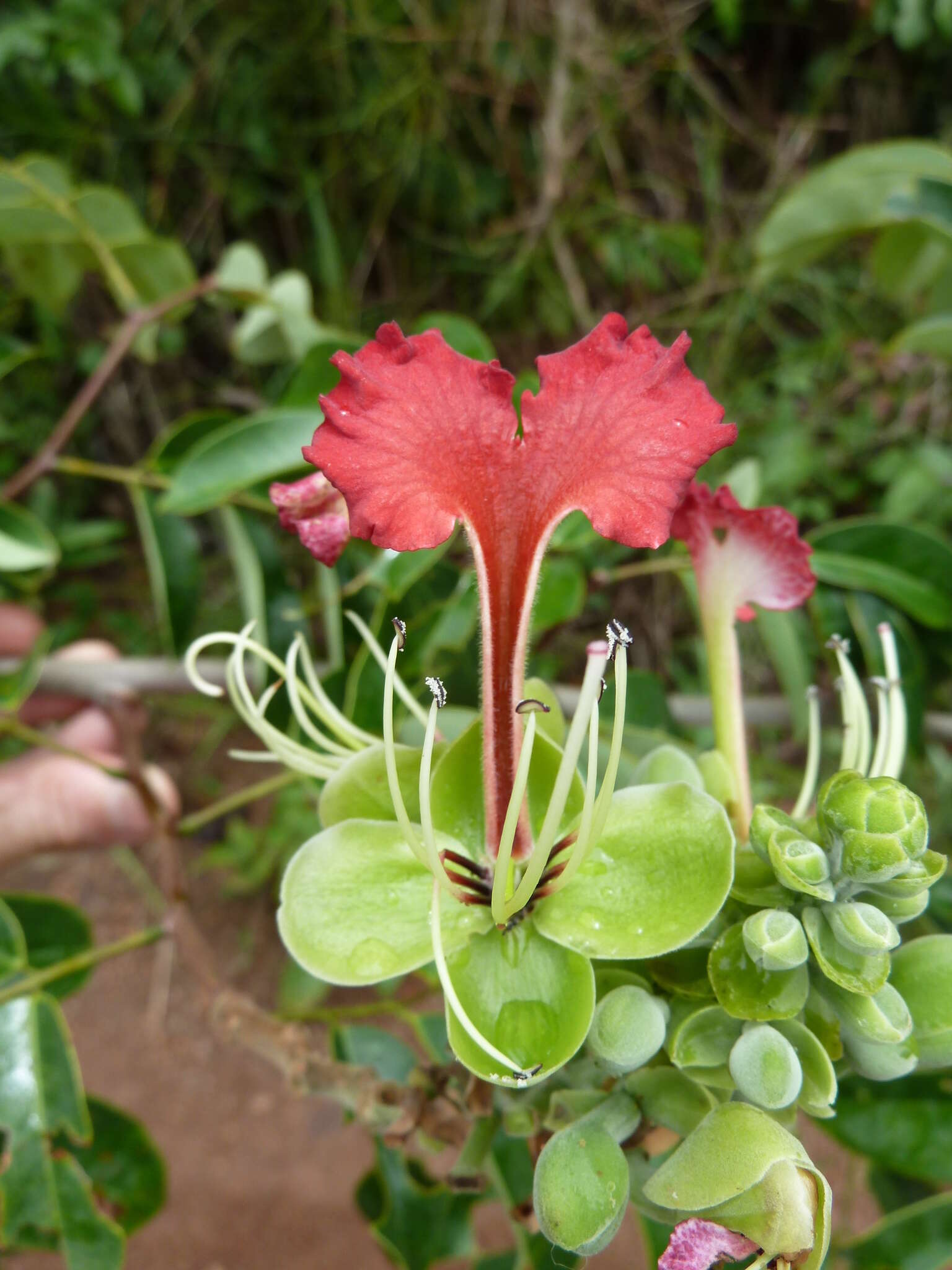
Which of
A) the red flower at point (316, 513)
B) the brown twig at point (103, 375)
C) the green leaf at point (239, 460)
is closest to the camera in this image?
the red flower at point (316, 513)

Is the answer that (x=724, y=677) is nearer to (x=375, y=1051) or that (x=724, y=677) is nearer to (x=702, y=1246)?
(x=702, y=1246)

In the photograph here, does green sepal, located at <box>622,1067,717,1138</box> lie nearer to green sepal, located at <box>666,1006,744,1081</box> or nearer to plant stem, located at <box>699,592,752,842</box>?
green sepal, located at <box>666,1006,744,1081</box>

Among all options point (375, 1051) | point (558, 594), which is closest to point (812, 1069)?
point (558, 594)

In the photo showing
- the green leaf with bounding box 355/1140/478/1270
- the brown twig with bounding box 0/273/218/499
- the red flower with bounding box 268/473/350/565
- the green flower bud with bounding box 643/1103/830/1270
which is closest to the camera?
the green flower bud with bounding box 643/1103/830/1270

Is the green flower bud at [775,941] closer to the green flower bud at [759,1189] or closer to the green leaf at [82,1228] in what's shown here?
the green flower bud at [759,1189]

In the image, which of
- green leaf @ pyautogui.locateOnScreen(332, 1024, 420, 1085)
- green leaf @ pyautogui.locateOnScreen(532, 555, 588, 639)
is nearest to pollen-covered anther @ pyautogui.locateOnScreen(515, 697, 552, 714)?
green leaf @ pyautogui.locateOnScreen(532, 555, 588, 639)

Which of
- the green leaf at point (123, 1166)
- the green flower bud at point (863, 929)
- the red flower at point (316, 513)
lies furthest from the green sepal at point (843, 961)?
the green leaf at point (123, 1166)
